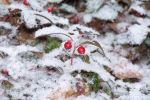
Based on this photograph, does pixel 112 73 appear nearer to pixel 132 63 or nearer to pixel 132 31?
pixel 132 63

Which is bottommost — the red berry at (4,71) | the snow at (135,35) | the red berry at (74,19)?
the red berry at (4,71)

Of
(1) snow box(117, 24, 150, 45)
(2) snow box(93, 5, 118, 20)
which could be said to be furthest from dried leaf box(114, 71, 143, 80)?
(2) snow box(93, 5, 118, 20)

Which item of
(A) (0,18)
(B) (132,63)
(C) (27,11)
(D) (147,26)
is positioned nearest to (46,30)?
(C) (27,11)

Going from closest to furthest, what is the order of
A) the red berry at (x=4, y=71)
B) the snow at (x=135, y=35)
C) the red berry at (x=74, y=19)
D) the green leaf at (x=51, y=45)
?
1. the red berry at (x=4, y=71)
2. the green leaf at (x=51, y=45)
3. the snow at (x=135, y=35)
4. the red berry at (x=74, y=19)

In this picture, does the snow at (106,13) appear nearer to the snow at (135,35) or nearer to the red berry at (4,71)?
the snow at (135,35)

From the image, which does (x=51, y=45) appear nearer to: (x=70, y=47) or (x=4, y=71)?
(x=70, y=47)

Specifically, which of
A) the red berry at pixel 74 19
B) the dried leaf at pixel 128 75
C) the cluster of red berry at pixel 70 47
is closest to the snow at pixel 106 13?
the red berry at pixel 74 19

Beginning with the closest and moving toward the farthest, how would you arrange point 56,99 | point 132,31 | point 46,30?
point 56,99
point 46,30
point 132,31

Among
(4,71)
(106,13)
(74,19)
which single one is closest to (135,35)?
(106,13)

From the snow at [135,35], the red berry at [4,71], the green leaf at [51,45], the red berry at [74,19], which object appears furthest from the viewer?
the red berry at [74,19]
